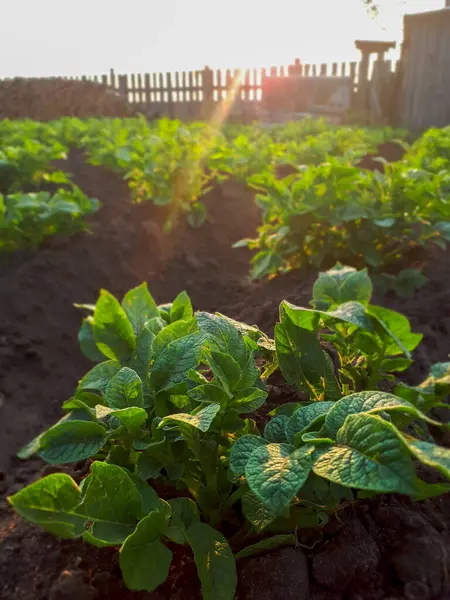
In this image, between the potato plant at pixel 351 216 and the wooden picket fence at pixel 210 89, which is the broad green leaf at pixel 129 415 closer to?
the potato plant at pixel 351 216

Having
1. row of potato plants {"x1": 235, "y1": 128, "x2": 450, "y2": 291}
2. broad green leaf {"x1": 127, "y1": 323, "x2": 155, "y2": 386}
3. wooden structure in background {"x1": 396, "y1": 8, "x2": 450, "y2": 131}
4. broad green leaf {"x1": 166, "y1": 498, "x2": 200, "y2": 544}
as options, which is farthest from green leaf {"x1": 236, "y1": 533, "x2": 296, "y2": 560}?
wooden structure in background {"x1": 396, "y1": 8, "x2": 450, "y2": 131}

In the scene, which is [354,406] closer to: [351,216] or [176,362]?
[176,362]

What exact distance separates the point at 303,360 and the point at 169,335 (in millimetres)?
331

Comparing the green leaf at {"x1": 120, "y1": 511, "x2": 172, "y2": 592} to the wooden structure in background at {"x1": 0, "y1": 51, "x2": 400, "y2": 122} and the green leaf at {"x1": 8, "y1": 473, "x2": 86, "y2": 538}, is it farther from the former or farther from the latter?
the wooden structure in background at {"x1": 0, "y1": 51, "x2": 400, "y2": 122}

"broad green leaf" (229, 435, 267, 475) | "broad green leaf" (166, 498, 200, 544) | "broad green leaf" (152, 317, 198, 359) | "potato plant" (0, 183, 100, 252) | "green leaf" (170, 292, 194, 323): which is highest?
"broad green leaf" (152, 317, 198, 359)

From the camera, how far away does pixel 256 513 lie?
1.19 metres

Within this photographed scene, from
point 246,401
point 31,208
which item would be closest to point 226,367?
point 246,401

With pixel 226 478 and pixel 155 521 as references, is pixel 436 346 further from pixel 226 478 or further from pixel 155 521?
pixel 155 521

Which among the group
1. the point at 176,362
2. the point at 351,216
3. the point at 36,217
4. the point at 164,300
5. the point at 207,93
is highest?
the point at 176,362

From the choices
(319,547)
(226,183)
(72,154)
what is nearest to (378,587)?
(319,547)

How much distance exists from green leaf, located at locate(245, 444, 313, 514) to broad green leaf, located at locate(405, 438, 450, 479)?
189mm

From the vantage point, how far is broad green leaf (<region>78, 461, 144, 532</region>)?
Result: 109cm

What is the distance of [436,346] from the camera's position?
8.43 ft

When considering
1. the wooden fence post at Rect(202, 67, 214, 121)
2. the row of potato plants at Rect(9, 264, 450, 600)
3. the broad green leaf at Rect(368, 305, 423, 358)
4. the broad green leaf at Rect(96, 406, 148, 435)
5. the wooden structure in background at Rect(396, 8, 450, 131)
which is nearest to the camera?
the row of potato plants at Rect(9, 264, 450, 600)
